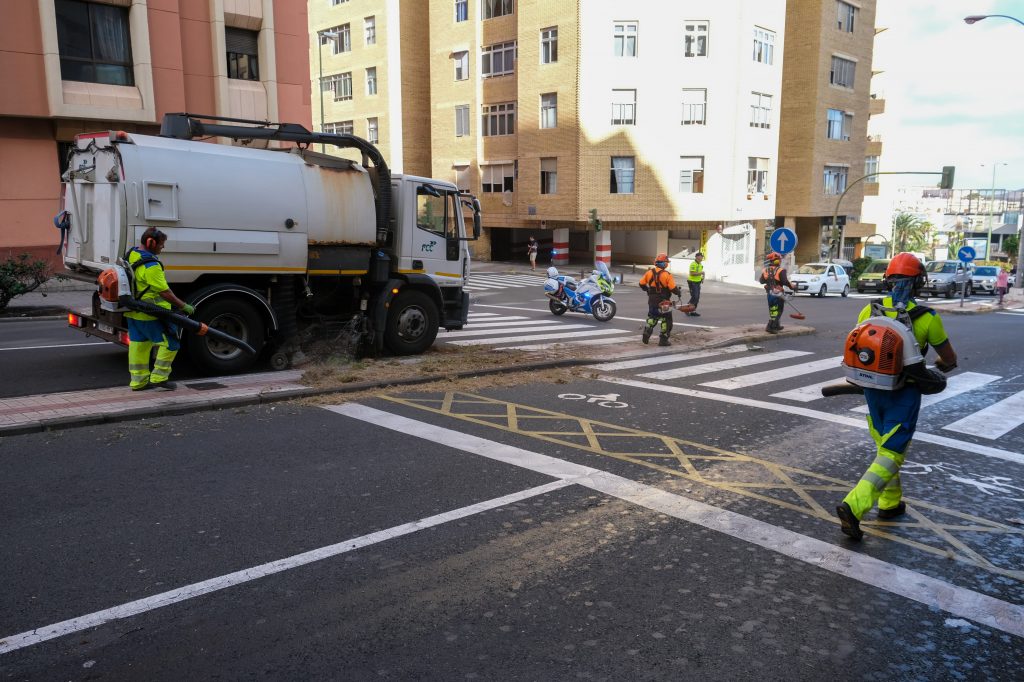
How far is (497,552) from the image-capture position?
4.86 meters

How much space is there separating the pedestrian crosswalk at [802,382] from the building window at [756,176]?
2908 centimetres

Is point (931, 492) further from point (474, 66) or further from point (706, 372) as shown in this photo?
point (474, 66)

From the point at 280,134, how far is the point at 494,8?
3517 centimetres

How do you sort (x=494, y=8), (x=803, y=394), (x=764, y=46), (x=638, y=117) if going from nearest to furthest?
1. (x=803, y=394)
2. (x=638, y=117)
3. (x=764, y=46)
4. (x=494, y=8)

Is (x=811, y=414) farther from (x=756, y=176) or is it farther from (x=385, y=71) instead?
(x=385, y=71)

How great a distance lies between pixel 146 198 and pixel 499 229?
38.1 metres

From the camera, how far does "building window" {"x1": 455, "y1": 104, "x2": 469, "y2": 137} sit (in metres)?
44.2

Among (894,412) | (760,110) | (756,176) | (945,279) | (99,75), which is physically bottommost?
(945,279)

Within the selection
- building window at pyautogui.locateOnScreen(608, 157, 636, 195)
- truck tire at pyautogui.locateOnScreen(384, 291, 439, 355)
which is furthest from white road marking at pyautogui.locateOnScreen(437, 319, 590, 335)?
building window at pyautogui.locateOnScreen(608, 157, 636, 195)

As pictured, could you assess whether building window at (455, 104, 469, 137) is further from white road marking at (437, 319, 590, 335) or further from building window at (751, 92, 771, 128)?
white road marking at (437, 319, 590, 335)

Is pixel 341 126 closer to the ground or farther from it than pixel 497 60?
closer to the ground

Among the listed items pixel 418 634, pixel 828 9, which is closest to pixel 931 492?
pixel 418 634

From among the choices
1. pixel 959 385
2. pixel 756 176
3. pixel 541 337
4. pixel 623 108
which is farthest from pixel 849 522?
pixel 756 176

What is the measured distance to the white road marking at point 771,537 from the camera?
427 cm
